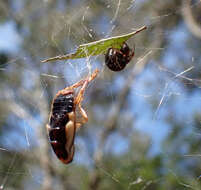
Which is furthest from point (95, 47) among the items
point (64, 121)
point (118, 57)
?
point (64, 121)

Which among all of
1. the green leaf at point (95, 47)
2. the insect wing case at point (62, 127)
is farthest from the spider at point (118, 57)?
the insect wing case at point (62, 127)

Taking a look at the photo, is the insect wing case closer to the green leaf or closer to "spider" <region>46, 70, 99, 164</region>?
"spider" <region>46, 70, 99, 164</region>

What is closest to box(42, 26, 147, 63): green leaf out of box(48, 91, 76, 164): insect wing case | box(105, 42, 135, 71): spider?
box(105, 42, 135, 71): spider

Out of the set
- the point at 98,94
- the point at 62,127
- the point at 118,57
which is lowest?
the point at 98,94

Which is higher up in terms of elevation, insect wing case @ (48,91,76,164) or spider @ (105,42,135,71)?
spider @ (105,42,135,71)

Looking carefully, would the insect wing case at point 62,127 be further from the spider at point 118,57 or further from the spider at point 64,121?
the spider at point 118,57

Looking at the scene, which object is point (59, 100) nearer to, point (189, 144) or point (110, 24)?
point (110, 24)

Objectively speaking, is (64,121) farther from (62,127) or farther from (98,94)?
(98,94)
